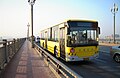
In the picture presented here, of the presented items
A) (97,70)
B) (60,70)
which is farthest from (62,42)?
(60,70)

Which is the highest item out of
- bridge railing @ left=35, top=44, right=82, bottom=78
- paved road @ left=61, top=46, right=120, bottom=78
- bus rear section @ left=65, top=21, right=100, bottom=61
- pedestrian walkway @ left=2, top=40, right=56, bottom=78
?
bus rear section @ left=65, top=21, right=100, bottom=61

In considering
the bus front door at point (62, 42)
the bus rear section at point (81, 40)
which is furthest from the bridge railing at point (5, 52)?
the bus rear section at point (81, 40)

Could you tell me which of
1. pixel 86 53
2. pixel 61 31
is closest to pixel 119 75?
pixel 86 53

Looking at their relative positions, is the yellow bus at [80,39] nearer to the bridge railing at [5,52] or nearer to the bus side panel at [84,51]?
the bus side panel at [84,51]

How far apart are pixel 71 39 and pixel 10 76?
5964 mm

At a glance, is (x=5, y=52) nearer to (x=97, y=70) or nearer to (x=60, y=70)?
(x=97, y=70)

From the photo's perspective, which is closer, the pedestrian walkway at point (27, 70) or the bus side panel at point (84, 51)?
the pedestrian walkway at point (27, 70)

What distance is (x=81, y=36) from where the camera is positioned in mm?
14492

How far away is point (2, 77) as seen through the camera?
360 inches

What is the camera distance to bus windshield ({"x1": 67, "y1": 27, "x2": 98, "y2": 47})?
14.3 metres

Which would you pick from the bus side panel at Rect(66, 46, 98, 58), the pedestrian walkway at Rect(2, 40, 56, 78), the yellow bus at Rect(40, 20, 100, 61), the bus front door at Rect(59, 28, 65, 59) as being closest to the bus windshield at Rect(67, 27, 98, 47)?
the yellow bus at Rect(40, 20, 100, 61)

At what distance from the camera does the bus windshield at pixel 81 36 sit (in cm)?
1429

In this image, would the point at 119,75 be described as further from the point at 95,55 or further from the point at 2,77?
the point at 2,77

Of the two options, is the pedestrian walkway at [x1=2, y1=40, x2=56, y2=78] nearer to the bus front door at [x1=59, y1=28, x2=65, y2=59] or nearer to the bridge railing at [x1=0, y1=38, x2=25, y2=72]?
the bridge railing at [x1=0, y1=38, x2=25, y2=72]
